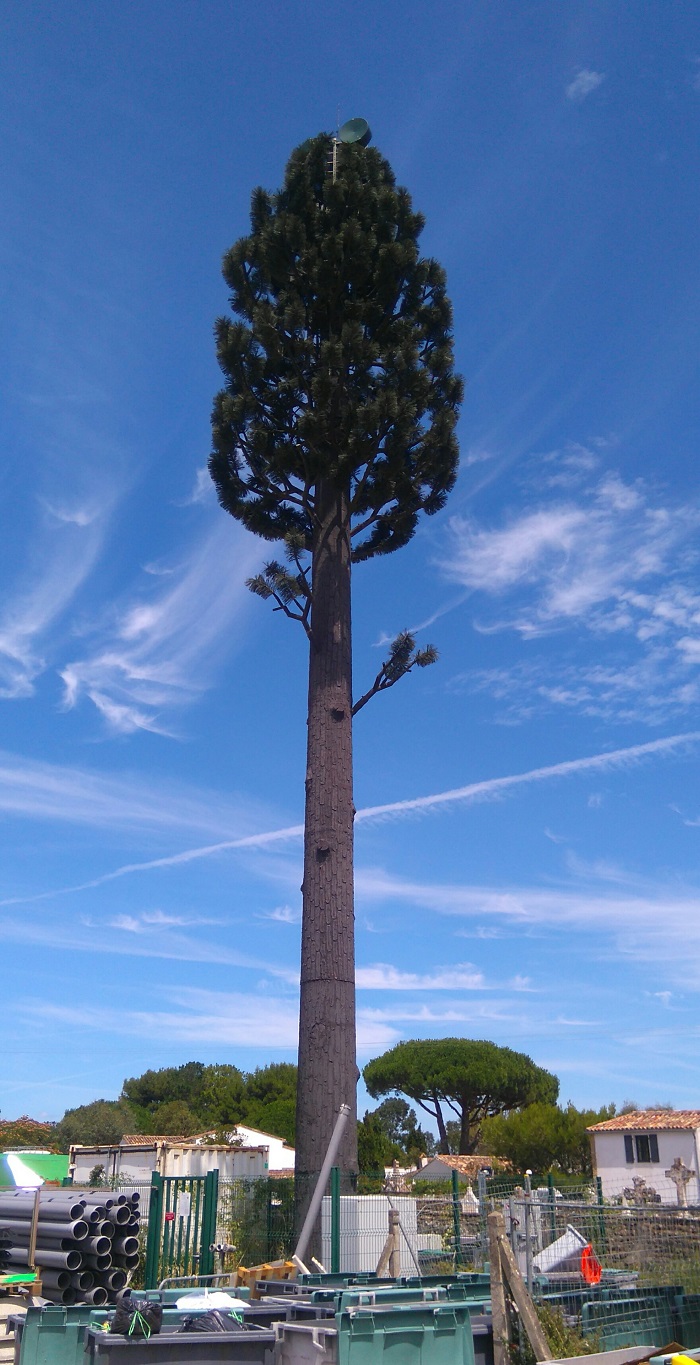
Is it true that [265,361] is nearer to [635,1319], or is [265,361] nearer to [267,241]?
[267,241]

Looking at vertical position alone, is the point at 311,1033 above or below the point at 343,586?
below

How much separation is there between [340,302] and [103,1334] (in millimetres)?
16176

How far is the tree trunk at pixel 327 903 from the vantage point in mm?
13977

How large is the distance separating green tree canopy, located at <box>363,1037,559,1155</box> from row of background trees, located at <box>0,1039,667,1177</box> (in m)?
0.06

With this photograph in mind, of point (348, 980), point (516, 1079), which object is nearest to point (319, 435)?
point (348, 980)

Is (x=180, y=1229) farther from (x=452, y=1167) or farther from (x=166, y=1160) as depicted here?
(x=452, y=1167)

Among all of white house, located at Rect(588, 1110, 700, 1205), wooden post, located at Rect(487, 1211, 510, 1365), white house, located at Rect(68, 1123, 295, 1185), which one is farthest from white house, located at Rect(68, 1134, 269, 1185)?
white house, located at Rect(588, 1110, 700, 1205)

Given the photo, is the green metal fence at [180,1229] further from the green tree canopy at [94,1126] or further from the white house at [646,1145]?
the green tree canopy at [94,1126]

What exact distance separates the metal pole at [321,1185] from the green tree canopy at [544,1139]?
36787mm

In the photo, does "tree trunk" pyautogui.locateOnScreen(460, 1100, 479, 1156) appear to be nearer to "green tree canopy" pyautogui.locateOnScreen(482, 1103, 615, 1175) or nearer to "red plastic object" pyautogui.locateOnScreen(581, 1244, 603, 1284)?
"green tree canopy" pyautogui.locateOnScreen(482, 1103, 615, 1175)

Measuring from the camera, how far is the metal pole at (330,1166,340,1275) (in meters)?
12.2

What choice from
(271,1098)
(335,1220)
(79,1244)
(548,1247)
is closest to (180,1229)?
(79,1244)

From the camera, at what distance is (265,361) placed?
18.1m

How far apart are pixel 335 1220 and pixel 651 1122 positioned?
34504 mm
